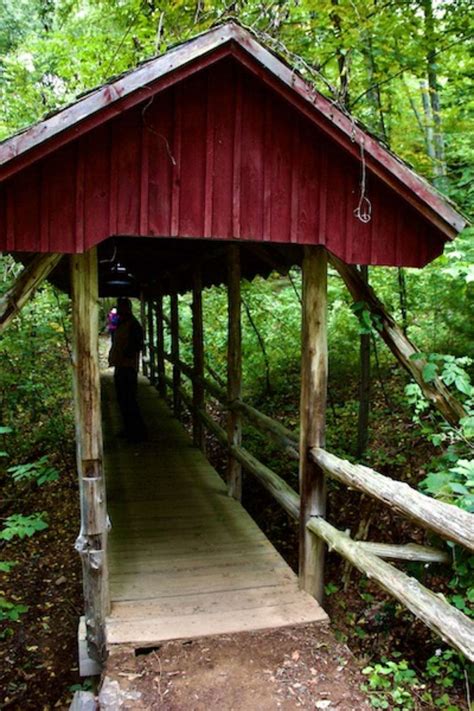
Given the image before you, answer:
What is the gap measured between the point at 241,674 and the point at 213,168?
3392 millimetres

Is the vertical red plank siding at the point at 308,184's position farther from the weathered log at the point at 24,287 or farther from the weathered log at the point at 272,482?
the weathered log at the point at 272,482

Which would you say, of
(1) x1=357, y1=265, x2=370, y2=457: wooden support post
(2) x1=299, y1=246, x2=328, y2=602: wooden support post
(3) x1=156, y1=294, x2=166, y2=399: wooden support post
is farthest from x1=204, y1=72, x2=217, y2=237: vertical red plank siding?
(3) x1=156, y1=294, x2=166, y2=399: wooden support post

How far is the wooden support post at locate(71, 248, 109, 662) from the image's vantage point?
4156 millimetres

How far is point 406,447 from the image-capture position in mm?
6527

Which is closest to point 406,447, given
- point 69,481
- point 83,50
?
point 69,481

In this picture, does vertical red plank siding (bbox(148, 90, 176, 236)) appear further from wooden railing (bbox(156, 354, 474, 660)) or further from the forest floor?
the forest floor

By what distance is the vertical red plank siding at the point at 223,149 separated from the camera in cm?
404

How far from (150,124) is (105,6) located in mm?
6389

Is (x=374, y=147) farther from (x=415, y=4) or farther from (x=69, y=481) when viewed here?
(x=69, y=481)

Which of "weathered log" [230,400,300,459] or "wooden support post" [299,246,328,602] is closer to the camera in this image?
"wooden support post" [299,246,328,602]

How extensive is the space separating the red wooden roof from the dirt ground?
9.13 feet

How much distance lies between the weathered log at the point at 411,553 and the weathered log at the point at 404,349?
1.21 meters

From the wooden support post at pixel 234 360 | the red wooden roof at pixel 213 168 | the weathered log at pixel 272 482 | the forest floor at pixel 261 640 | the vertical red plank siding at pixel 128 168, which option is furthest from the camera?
the wooden support post at pixel 234 360

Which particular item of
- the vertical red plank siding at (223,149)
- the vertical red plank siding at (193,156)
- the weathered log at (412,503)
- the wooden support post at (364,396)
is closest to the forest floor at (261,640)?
the wooden support post at (364,396)
